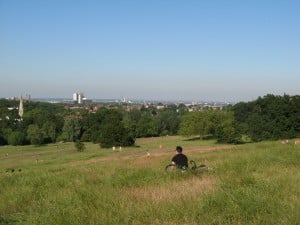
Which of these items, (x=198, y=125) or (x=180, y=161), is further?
(x=198, y=125)

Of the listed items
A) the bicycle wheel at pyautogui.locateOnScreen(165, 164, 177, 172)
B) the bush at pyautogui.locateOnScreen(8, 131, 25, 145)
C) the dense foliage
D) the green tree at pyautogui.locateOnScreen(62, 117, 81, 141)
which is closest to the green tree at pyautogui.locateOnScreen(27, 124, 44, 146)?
the bush at pyautogui.locateOnScreen(8, 131, 25, 145)

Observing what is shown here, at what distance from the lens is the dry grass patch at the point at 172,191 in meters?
Result: 8.13

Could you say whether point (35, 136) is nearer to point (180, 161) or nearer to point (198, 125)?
point (198, 125)

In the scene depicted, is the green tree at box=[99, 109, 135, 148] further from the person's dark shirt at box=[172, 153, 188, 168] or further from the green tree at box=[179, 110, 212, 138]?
the person's dark shirt at box=[172, 153, 188, 168]

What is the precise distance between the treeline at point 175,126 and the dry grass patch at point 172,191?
6401cm

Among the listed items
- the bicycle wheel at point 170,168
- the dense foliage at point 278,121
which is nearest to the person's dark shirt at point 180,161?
the bicycle wheel at point 170,168

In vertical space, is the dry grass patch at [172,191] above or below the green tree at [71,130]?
above

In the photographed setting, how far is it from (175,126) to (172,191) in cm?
11310

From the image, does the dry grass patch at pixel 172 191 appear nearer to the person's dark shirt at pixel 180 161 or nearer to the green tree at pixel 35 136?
the person's dark shirt at pixel 180 161

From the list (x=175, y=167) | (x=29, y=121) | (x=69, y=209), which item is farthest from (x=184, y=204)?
(x=29, y=121)

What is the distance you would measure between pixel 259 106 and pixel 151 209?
84.8 metres

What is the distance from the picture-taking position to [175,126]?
12162 cm

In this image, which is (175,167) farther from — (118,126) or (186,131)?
(186,131)

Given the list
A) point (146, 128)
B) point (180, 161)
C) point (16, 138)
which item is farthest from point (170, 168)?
point (16, 138)
